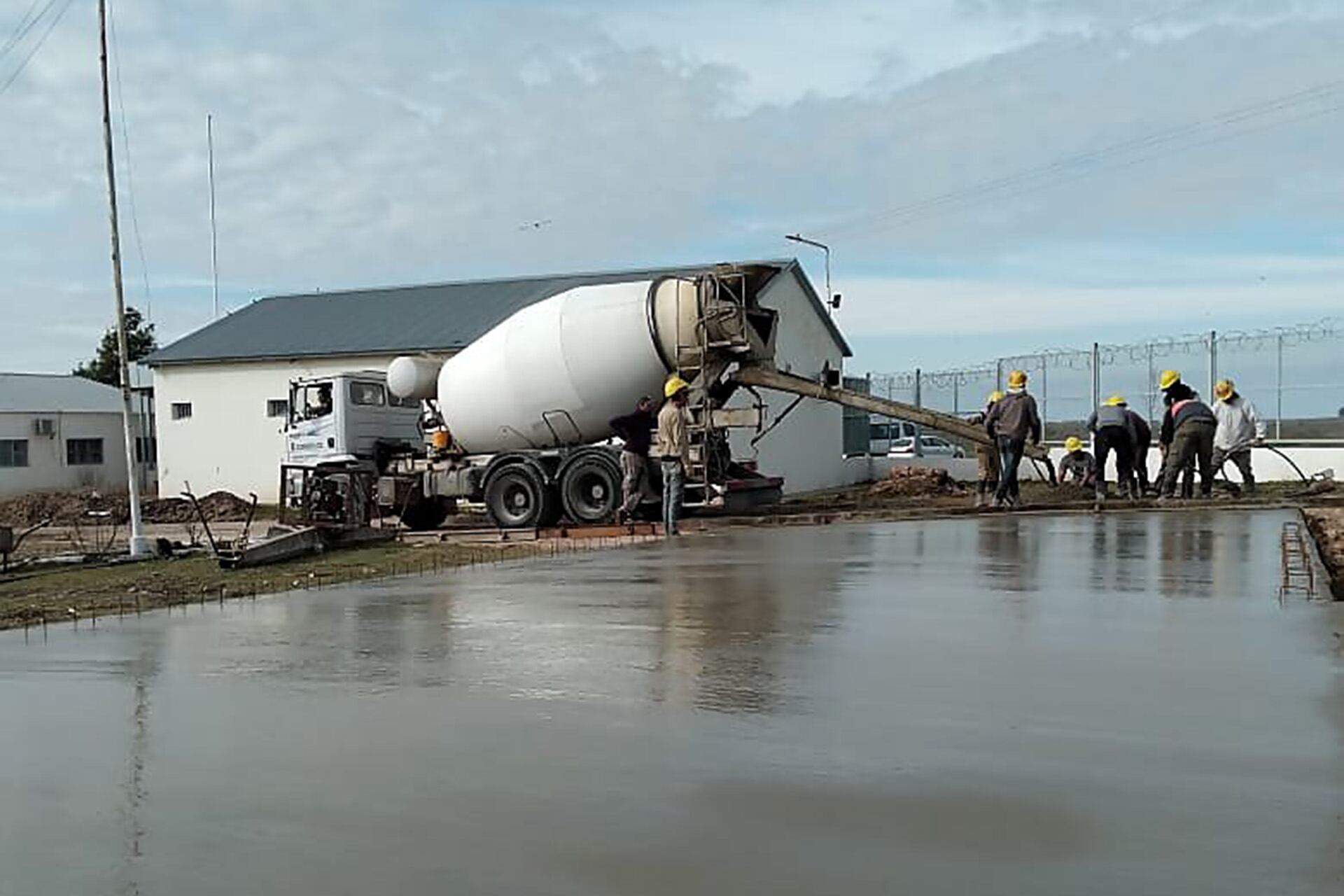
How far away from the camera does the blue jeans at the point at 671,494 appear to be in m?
17.9

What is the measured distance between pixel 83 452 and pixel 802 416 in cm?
2332

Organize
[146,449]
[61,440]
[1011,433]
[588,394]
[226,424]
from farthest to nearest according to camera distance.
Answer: [146,449] < [61,440] < [226,424] < [588,394] < [1011,433]

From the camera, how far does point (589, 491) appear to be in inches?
810

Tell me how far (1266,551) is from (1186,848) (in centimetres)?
811

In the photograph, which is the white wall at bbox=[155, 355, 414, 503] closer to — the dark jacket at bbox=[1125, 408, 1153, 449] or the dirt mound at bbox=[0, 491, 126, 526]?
the dirt mound at bbox=[0, 491, 126, 526]

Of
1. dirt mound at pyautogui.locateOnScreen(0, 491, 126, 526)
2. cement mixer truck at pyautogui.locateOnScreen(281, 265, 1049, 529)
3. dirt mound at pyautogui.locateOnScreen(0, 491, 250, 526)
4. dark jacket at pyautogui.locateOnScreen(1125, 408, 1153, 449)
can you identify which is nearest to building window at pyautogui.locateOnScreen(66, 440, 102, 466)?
dirt mound at pyautogui.locateOnScreen(0, 491, 126, 526)

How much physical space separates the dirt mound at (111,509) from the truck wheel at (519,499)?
423 inches

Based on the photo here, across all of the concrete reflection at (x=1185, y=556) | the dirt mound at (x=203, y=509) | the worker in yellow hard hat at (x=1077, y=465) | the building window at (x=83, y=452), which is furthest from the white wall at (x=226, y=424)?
the concrete reflection at (x=1185, y=556)

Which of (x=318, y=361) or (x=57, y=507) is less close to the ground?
(x=318, y=361)

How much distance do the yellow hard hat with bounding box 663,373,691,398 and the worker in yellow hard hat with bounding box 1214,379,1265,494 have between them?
7.42 metres

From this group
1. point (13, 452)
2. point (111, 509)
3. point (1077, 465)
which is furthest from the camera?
point (13, 452)

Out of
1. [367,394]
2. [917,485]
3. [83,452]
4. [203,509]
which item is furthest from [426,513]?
[83,452]

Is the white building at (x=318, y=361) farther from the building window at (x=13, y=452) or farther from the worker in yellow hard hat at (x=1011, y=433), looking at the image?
the worker in yellow hard hat at (x=1011, y=433)

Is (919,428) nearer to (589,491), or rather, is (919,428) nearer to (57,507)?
(589,491)
